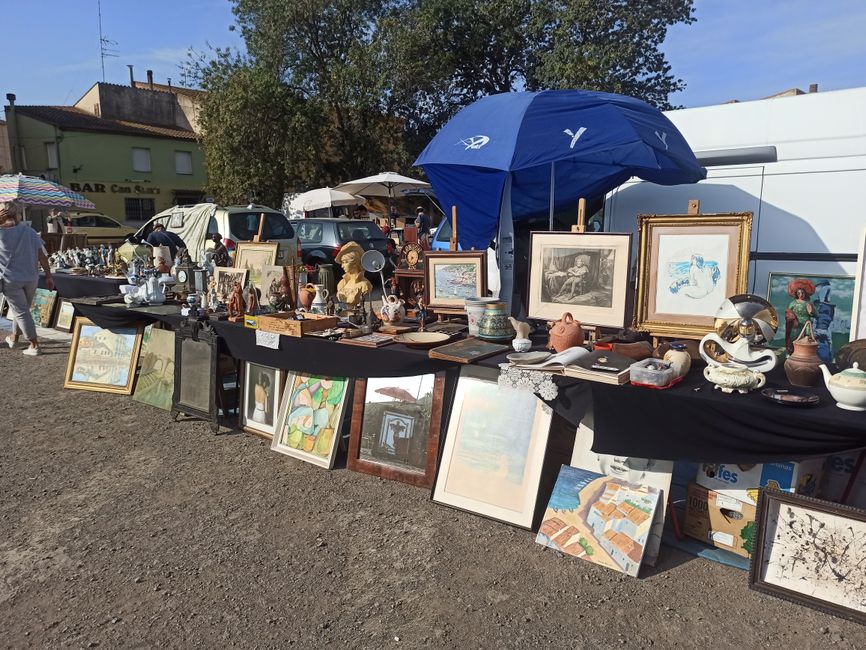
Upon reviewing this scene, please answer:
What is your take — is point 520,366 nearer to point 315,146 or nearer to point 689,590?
point 689,590

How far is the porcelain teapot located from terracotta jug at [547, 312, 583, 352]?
1.12 metres

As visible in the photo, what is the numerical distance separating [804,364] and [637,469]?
84 centimetres

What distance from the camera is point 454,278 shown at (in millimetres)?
3971

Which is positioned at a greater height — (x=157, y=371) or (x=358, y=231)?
(x=358, y=231)

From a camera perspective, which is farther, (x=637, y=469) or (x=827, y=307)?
(x=827, y=307)

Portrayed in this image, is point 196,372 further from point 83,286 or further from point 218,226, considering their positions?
point 218,226

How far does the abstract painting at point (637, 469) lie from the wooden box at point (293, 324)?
1.70 meters

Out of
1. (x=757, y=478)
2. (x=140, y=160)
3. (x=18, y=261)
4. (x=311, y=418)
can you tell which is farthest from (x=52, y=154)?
(x=757, y=478)

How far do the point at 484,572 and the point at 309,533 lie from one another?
921 mm

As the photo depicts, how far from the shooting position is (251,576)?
8.79 feet

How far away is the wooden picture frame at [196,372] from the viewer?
14.2 ft

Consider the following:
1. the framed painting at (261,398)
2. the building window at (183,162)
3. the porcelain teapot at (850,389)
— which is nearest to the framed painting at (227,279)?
the framed painting at (261,398)

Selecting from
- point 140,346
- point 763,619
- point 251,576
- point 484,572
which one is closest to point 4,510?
point 251,576

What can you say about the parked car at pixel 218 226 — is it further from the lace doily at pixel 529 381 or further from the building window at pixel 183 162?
the building window at pixel 183 162
